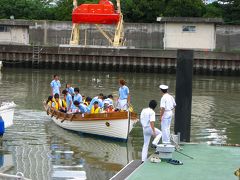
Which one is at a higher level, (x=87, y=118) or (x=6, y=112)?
(x=6, y=112)

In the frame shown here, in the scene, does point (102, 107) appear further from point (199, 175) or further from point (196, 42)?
point (196, 42)

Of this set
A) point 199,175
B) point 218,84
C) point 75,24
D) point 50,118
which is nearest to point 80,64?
point 75,24

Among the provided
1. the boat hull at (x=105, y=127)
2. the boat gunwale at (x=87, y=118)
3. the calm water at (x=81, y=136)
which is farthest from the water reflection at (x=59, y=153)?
the boat gunwale at (x=87, y=118)

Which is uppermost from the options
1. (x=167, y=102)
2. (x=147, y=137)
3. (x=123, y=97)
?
(x=167, y=102)

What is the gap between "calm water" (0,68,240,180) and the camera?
56.1ft

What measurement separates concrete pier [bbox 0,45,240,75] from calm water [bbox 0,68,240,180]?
6240 millimetres

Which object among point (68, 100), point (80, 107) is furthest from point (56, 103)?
point (80, 107)

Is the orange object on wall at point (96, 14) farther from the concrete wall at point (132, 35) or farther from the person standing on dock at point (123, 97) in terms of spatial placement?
the person standing on dock at point (123, 97)

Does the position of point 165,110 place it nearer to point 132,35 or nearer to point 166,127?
point 166,127

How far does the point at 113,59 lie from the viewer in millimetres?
53219

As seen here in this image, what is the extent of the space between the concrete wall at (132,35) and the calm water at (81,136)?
1273 cm

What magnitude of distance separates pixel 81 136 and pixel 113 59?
31515mm

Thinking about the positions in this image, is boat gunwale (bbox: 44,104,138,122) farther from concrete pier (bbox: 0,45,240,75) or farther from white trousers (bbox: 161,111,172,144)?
concrete pier (bbox: 0,45,240,75)

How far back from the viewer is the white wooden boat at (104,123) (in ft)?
66.5
